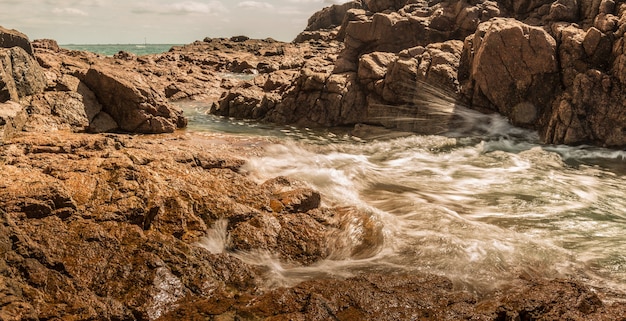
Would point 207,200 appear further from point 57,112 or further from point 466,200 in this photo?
point 57,112

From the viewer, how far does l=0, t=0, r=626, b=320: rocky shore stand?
4.70 meters

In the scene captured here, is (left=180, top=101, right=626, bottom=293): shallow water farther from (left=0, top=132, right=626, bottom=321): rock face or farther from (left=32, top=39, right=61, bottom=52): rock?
(left=32, top=39, right=61, bottom=52): rock

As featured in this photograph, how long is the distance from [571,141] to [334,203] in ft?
35.6

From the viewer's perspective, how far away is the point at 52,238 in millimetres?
5102

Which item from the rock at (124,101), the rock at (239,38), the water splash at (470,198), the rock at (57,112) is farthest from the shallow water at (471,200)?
the rock at (239,38)

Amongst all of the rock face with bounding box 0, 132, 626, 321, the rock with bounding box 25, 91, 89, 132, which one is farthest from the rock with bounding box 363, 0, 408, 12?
the rock face with bounding box 0, 132, 626, 321

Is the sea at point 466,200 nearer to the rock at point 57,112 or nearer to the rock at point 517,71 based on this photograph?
the rock at point 517,71

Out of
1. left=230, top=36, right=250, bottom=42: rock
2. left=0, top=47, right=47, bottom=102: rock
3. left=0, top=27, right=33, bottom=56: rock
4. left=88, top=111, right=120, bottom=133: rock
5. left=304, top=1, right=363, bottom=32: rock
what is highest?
left=304, top=1, right=363, bottom=32: rock

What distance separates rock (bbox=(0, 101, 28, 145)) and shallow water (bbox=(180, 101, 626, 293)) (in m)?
5.78

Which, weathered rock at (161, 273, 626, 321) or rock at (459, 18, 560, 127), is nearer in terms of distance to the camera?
weathered rock at (161, 273, 626, 321)

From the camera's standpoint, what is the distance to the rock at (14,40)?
13445mm

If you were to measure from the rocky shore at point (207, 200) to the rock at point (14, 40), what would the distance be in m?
0.04

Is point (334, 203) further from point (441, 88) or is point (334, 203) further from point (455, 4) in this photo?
point (455, 4)

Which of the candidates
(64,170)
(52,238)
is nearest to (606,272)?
(52,238)
